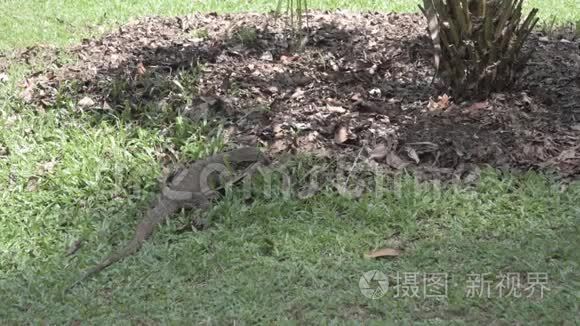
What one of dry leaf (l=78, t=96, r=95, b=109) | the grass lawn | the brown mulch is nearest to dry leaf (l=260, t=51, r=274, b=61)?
the brown mulch

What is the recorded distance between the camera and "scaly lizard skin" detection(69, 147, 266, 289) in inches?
181

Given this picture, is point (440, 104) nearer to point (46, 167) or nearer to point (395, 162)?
point (395, 162)

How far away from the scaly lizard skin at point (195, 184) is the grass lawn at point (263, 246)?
0.31ft

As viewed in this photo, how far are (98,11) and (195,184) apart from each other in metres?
4.53

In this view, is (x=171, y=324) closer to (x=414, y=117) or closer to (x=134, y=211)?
(x=134, y=211)

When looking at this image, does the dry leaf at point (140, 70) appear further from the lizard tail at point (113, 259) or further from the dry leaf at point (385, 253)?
the dry leaf at point (385, 253)

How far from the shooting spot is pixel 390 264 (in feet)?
13.4

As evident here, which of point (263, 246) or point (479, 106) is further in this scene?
point (479, 106)

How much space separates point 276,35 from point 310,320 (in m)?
3.65

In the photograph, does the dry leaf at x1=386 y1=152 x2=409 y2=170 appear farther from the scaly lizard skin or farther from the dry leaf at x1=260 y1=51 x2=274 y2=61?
the dry leaf at x1=260 y1=51 x2=274 y2=61

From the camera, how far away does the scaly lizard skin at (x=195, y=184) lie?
460 centimetres

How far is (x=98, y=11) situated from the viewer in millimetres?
8734

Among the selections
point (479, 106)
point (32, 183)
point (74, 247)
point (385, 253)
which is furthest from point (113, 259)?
point (479, 106)

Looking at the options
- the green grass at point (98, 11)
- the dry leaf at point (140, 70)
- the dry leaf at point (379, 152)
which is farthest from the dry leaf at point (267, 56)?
the green grass at point (98, 11)
